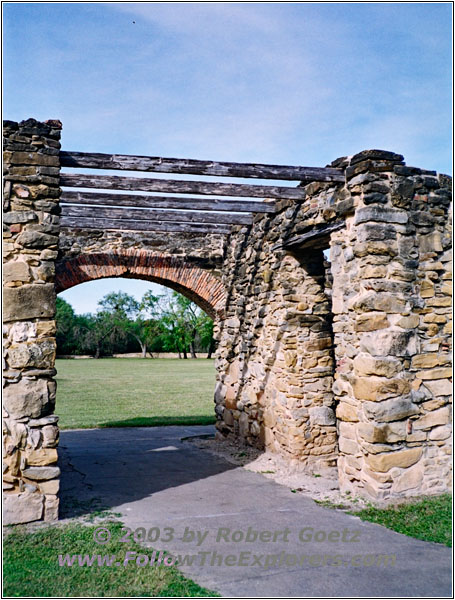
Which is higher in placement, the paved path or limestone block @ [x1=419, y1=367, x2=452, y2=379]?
limestone block @ [x1=419, y1=367, x2=452, y2=379]

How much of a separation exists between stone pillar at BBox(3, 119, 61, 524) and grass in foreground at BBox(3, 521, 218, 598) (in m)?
0.47

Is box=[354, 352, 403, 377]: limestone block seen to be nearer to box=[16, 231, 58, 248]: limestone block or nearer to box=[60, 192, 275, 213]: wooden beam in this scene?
box=[60, 192, 275, 213]: wooden beam

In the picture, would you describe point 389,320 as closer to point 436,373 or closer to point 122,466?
point 436,373

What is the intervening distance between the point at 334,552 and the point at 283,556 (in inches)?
16.3

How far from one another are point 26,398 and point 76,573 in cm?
Result: 172

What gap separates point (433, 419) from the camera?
6.06 m

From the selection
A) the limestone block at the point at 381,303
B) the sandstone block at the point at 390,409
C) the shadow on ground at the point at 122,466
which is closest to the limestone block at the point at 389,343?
the limestone block at the point at 381,303

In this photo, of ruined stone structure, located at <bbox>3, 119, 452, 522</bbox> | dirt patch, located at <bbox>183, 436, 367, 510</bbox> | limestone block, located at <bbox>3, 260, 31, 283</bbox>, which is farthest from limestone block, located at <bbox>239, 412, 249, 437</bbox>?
limestone block, located at <bbox>3, 260, 31, 283</bbox>

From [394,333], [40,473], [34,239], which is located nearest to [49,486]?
[40,473]

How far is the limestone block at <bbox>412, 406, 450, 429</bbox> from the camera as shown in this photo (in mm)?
5992

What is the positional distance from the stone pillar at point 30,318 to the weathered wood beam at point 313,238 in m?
2.98

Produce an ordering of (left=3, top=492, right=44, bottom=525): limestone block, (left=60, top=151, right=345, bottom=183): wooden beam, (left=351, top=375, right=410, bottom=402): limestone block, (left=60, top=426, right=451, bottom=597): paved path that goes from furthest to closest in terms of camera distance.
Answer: (left=60, top=151, right=345, bottom=183): wooden beam, (left=351, top=375, right=410, bottom=402): limestone block, (left=3, top=492, right=44, bottom=525): limestone block, (left=60, top=426, right=451, bottom=597): paved path

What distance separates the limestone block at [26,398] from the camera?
5207 millimetres

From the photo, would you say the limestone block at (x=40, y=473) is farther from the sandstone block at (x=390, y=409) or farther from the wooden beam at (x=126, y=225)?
the wooden beam at (x=126, y=225)
